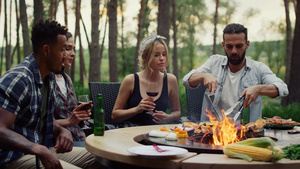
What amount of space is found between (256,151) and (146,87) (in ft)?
7.61

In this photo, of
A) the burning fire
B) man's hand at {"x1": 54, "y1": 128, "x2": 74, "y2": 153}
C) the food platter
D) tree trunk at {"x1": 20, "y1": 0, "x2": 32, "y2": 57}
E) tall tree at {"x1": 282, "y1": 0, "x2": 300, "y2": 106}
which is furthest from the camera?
tree trunk at {"x1": 20, "y1": 0, "x2": 32, "y2": 57}

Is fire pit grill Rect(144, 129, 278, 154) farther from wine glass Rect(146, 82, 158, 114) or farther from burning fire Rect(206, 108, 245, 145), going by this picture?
wine glass Rect(146, 82, 158, 114)

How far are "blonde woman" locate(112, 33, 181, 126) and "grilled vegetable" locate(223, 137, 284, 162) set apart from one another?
1828 mm

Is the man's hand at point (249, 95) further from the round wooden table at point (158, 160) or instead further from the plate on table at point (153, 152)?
the plate on table at point (153, 152)

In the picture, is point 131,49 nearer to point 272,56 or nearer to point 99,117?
point 272,56

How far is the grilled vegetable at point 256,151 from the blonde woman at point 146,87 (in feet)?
6.00

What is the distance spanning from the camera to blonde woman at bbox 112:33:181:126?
3902 millimetres

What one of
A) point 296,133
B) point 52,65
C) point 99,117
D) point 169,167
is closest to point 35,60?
point 52,65

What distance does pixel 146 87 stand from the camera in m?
4.07

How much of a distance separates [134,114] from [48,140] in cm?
107

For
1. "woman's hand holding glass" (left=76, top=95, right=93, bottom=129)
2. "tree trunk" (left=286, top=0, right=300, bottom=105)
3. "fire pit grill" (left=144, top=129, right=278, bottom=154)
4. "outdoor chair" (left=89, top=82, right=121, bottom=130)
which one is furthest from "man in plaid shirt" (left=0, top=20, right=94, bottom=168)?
"tree trunk" (left=286, top=0, right=300, bottom=105)

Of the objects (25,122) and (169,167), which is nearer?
(169,167)

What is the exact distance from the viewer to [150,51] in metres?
4.00

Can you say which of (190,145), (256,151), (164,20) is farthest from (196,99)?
(164,20)
